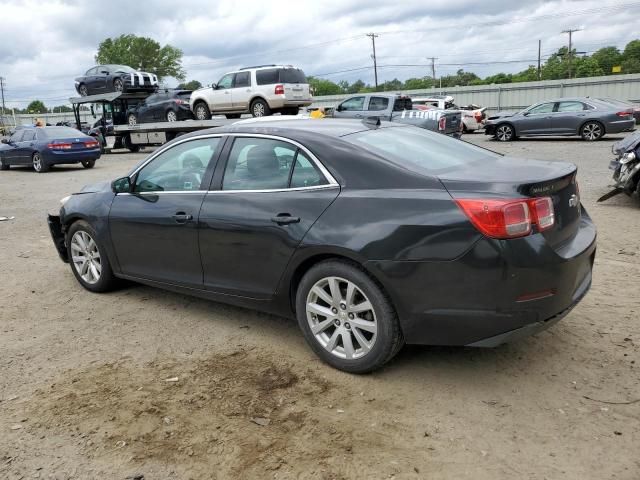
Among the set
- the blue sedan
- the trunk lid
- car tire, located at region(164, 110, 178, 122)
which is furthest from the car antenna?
car tire, located at region(164, 110, 178, 122)

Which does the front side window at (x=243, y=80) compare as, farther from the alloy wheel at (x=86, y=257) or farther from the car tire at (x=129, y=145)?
the alloy wheel at (x=86, y=257)

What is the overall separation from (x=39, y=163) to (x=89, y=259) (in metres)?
14.2

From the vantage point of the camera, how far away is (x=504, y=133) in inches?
807

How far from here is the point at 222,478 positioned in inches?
105

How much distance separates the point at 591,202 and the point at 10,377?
27.6ft

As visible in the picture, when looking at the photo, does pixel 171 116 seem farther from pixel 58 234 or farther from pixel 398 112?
pixel 58 234

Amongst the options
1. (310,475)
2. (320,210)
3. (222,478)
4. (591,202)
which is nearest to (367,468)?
(310,475)

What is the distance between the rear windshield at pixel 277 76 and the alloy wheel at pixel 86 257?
41.7 ft

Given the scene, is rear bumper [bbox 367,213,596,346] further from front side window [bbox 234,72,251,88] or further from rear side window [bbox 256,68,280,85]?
front side window [bbox 234,72,251,88]

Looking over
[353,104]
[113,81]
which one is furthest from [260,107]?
[113,81]

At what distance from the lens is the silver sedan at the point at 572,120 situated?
1845 cm

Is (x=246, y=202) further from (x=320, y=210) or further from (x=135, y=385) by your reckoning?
(x=135, y=385)

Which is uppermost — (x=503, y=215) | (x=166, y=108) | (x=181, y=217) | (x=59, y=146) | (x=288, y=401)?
(x=166, y=108)

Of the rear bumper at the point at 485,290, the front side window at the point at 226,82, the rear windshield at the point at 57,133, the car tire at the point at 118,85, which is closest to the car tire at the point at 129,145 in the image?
the car tire at the point at 118,85
